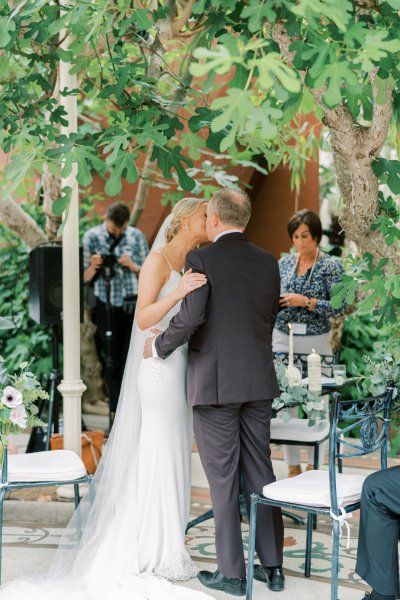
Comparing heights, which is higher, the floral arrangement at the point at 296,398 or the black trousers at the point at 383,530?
the floral arrangement at the point at 296,398

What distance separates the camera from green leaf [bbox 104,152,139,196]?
11.7 feet

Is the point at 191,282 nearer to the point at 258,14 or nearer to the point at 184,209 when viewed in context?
the point at 184,209

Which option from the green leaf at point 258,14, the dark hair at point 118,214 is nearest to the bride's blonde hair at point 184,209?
the green leaf at point 258,14

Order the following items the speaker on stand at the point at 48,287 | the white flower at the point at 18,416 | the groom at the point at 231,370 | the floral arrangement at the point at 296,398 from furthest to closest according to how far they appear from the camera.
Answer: the speaker on stand at the point at 48,287
the floral arrangement at the point at 296,398
the white flower at the point at 18,416
the groom at the point at 231,370

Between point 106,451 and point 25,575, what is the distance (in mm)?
649

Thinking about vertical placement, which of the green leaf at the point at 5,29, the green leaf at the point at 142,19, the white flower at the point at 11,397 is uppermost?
the green leaf at the point at 142,19

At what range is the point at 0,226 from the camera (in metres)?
8.52

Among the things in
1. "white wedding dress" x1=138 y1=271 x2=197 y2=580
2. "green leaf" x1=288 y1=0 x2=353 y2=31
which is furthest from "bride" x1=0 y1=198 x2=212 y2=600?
"green leaf" x1=288 y1=0 x2=353 y2=31

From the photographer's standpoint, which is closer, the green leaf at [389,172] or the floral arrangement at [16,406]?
the green leaf at [389,172]

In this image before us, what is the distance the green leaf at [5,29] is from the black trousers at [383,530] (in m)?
2.10

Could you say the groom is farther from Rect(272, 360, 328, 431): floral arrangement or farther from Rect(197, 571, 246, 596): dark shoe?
Rect(272, 360, 328, 431): floral arrangement

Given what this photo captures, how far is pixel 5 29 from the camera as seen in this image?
137 inches

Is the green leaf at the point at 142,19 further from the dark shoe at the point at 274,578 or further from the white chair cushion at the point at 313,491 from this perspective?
the dark shoe at the point at 274,578

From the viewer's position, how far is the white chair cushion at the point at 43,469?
400cm
